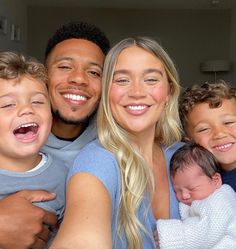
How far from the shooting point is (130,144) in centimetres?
145

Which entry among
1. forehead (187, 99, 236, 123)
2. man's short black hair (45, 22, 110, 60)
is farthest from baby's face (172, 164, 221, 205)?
man's short black hair (45, 22, 110, 60)

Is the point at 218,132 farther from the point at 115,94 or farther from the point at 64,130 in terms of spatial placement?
the point at 64,130

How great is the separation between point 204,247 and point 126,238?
0.28m

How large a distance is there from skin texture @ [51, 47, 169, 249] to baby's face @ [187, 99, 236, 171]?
193mm

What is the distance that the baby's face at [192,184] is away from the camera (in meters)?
1.53

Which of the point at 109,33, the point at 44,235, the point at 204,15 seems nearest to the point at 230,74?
the point at 204,15

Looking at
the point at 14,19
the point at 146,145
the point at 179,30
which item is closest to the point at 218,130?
the point at 146,145

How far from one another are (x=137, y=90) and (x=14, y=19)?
14.1 feet

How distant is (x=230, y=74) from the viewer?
6.77 metres

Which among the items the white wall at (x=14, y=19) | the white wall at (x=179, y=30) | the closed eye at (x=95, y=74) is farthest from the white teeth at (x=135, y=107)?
the white wall at (x=179, y=30)

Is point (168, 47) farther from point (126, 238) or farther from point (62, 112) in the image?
point (126, 238)

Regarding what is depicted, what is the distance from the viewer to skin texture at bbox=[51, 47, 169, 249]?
119 cm

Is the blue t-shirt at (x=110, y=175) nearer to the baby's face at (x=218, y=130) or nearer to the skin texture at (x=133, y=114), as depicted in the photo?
the skin texture at (x=133, y=114)

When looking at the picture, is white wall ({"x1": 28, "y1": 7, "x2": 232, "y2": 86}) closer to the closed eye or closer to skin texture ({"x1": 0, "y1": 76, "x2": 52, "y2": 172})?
the closed eye
